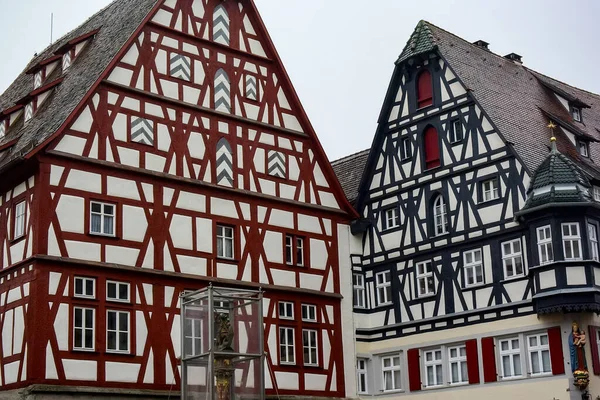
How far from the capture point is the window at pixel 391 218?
3897 centimetres

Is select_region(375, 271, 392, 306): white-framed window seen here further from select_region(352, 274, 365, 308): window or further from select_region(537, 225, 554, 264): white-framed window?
select_region(537, 225, 554, 264): white-framed window

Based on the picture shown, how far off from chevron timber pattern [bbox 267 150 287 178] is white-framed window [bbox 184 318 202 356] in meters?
9.63

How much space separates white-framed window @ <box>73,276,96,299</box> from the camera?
2868 centimetres

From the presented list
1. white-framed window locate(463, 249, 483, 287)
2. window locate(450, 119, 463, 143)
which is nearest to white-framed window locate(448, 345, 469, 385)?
white-framed window locate(463, 249, 483, 287)

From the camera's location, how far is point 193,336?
2622 cm

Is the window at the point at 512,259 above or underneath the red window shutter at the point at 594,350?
→ above

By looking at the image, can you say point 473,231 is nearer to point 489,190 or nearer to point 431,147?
point 489,190

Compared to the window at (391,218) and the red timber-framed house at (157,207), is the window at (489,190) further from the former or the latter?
the red timber-framed house at (157,207)

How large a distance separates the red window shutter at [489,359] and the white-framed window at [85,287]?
13645mm

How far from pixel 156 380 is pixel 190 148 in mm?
7690

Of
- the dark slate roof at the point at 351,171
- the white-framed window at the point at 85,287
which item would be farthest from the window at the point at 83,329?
the dark slate roof at the point at 351,171

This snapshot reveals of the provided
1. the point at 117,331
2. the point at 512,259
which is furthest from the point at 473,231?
the point at 117,331

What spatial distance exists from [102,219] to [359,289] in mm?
12977

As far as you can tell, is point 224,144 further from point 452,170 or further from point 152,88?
point 452,170
